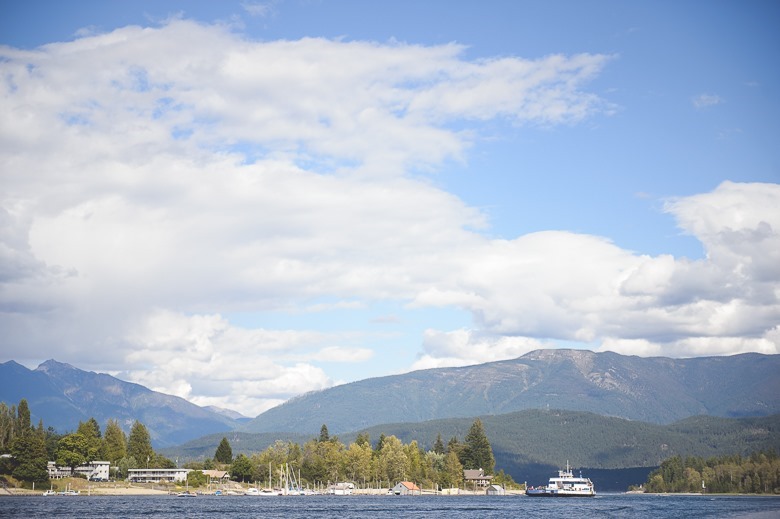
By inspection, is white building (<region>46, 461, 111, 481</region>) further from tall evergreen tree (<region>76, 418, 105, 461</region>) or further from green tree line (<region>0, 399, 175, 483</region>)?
tall evergreen tree (<region>76, 418, 105, 461</region>)

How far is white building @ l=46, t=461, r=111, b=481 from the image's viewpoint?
583 ft

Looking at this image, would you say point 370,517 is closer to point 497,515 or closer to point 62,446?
point 497,515

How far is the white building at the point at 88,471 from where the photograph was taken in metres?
178

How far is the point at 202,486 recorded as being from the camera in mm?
197250

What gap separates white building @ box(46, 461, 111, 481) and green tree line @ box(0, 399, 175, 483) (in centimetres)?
162

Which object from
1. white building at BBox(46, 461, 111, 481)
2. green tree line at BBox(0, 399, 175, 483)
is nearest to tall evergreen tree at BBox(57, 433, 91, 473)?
green tree line at BBox(0, 399, 175, 483)

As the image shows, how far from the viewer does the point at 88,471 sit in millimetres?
182000

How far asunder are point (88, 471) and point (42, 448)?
83.6ft

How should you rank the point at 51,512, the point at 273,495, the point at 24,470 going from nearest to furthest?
the point at 51,512
the point at 24,470
the point at 273,495

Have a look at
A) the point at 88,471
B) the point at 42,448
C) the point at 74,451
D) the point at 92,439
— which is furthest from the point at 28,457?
the point at 92,439

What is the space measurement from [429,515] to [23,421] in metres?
104

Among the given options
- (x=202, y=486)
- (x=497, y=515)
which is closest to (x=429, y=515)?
(x=497, y=515)

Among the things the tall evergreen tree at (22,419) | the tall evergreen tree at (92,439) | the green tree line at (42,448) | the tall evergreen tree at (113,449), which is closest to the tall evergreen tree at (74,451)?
the green tree line at (42,448)

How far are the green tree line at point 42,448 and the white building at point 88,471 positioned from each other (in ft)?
5.33
